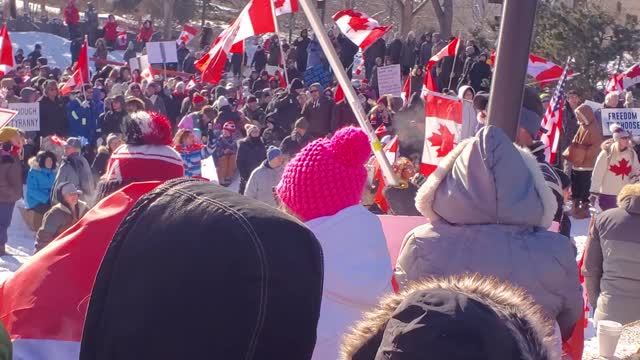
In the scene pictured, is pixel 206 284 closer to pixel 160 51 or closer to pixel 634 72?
pixel 634 72

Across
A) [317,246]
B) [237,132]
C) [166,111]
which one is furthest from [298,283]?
[166,111]

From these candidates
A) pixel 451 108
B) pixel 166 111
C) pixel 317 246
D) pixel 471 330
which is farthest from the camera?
pixel 166 111

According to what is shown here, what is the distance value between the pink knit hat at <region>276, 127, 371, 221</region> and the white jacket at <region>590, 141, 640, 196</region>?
358 inches

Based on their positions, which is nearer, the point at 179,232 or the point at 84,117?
the point at 179,232

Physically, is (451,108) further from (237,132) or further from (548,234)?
(237,132)

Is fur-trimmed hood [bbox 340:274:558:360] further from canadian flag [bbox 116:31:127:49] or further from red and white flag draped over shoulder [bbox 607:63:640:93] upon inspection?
canadian flag [bbox 116:31:127:49]

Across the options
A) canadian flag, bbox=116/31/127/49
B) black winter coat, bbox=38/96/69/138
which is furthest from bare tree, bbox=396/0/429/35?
black winter coat, bbox=38/96/69/138

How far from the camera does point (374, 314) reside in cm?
161

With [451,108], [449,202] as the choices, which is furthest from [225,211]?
[451,108]

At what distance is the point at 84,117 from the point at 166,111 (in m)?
2.94

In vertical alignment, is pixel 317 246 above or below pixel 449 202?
above

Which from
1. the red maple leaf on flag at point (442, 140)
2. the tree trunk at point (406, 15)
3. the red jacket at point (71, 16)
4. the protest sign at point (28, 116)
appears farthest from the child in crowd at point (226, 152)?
the red jacket at point (71, 16)

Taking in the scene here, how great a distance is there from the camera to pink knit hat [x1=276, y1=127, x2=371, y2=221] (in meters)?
2.91

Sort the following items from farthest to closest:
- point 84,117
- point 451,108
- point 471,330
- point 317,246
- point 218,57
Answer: point 84,117 < point 218,57 < point 451,108 < point 317,246 < point 471,330
